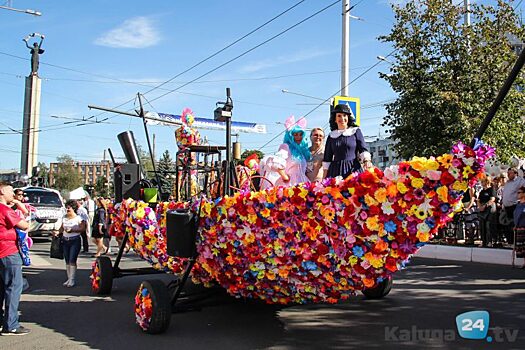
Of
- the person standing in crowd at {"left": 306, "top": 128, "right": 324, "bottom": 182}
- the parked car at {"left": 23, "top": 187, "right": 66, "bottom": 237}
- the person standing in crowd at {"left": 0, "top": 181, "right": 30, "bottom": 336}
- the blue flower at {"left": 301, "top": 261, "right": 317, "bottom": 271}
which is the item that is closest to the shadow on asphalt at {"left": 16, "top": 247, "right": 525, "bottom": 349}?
the person standing in crowd at {"left": 0, "top": 181, "right": 30, "bottom": 336}

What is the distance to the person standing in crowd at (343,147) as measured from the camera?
16.9 feet

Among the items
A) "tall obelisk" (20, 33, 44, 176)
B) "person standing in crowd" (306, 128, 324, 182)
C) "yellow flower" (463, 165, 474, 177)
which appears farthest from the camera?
"tall obelisk" (20, 33, 44, 176)

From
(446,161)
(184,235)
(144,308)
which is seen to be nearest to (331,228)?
(446,161)

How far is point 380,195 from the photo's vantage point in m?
3.69

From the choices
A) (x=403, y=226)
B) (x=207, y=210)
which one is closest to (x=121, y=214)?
(x=207, y=210)

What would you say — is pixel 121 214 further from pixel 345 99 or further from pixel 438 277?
pixel 345 99

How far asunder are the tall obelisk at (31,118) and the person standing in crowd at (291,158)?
25594 millimetres

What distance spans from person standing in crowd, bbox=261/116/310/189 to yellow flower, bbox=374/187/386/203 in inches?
91.3

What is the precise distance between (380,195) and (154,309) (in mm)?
2765

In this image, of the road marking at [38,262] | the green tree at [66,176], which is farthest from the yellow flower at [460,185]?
the green tree at [66,176]

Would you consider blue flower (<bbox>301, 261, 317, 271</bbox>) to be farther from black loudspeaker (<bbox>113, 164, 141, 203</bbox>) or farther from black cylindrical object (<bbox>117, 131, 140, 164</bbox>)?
black cylindrical object (<bbox>117, 131, 140, 164</bbox>)

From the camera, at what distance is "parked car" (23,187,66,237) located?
55.8 feet

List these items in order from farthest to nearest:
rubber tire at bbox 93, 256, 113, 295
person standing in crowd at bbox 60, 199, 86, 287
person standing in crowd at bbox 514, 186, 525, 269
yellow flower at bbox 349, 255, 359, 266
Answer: person standing in crowd at bbox 514, 186, 525, 269 → person standing in crowd at bbox 60, 199, 86, 287 → rubber tire at bbox 93, 256, 113, 295 → yellow flower at bbox 349, 255, 359, 266

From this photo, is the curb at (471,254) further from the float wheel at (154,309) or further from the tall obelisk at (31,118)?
the tall obelisk at (31,118)
